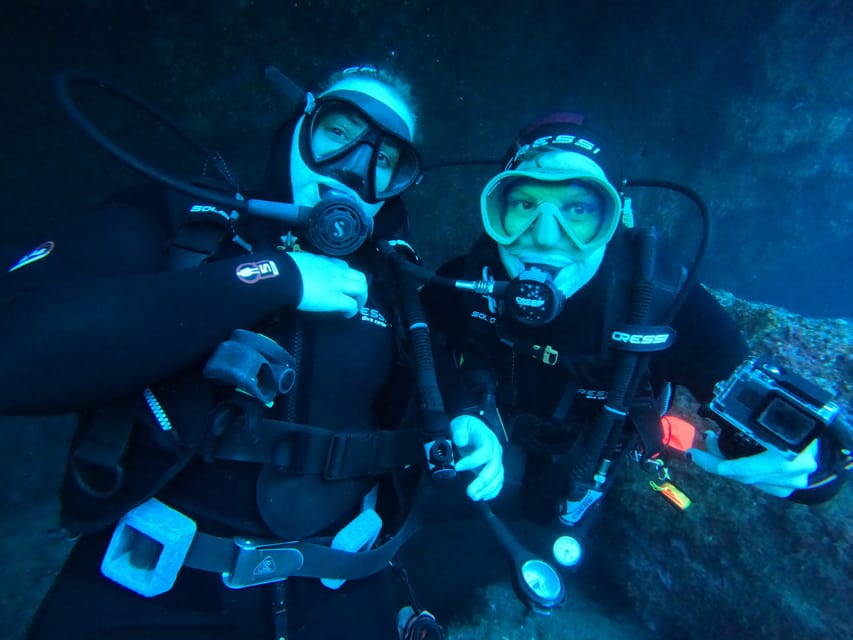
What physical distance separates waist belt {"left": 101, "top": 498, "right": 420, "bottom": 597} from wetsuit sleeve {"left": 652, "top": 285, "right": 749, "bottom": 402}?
223cm

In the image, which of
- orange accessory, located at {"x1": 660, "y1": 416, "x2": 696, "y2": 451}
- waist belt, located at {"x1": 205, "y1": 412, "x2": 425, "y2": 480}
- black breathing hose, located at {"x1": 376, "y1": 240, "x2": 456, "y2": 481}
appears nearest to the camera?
waist belt, located at {"x1": 205, "y1": 412, "x2": 425, "y2": 480}

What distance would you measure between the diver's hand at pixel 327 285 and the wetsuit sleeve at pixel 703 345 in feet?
6.21

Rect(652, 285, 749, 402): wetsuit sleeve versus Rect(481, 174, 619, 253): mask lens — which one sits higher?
Rect(481, 174, 619, 253): mask lens

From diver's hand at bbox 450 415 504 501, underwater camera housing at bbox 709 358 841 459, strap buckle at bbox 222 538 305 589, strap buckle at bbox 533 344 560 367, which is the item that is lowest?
strap buckle at bbox 222 538 305 589

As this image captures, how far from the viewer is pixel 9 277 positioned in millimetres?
1437

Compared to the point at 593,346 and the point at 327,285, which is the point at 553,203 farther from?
the point at 327,285

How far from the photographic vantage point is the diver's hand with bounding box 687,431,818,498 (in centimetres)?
201

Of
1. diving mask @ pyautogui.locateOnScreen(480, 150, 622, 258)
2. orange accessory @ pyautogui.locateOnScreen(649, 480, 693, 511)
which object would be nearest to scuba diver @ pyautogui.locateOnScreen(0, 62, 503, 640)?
diving mask @ pyautogui.locateOnScreen(480, 150, 622, 258)

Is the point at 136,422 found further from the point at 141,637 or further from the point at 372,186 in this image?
the point at 372,186

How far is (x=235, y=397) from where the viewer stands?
1625mm

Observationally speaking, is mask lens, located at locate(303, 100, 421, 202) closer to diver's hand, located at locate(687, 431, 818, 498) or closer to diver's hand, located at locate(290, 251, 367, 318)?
diver's hand, located at locate(290, 251, 367, 318)

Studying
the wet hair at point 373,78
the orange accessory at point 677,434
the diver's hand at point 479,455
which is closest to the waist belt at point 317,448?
the diver's hand at point 479,455

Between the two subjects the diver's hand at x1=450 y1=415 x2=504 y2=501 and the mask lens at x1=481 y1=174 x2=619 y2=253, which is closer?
the diver's hand at x1=450 y1=415 x2=504 y2=501

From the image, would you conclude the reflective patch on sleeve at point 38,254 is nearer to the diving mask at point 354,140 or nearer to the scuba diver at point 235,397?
the scuba diver at point 235,397
